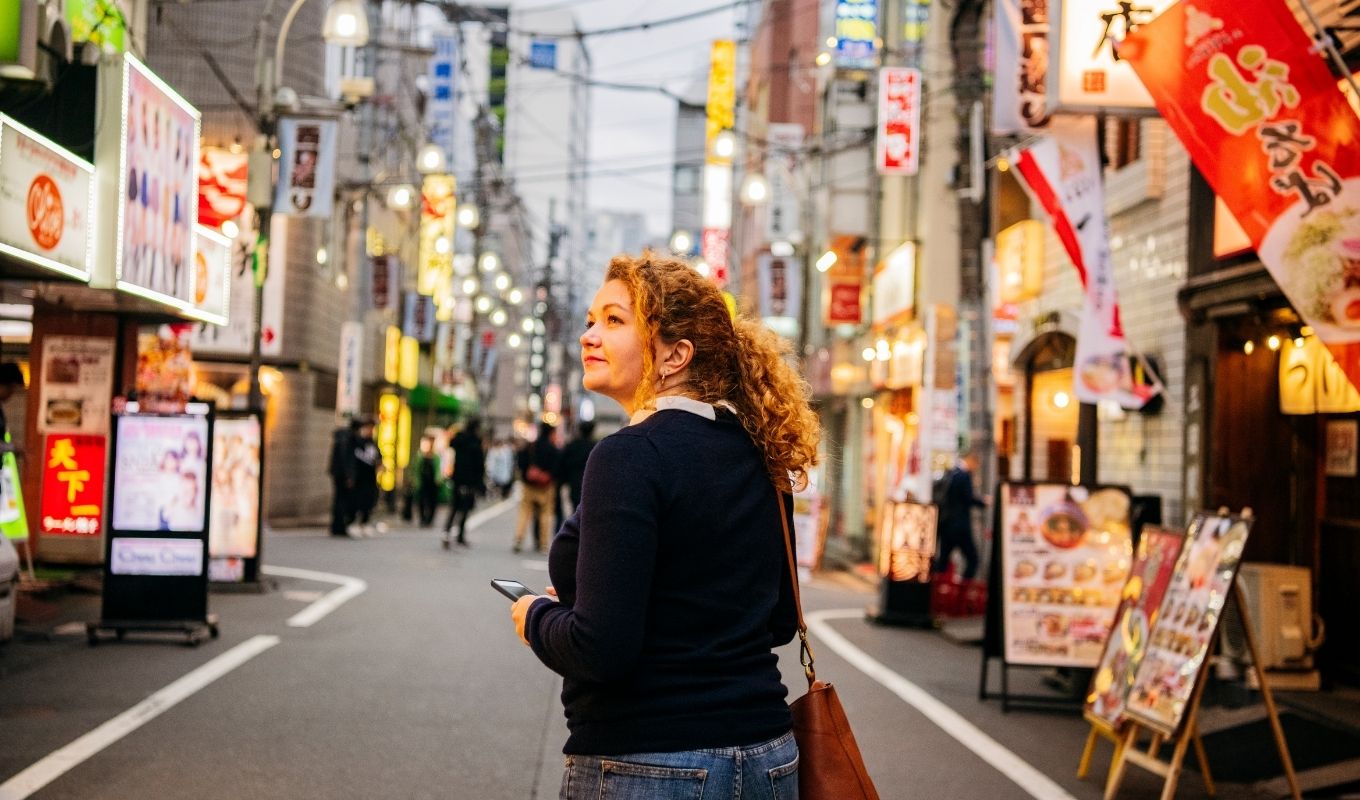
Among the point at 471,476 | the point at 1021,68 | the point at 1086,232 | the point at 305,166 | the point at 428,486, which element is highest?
the point at 305,166

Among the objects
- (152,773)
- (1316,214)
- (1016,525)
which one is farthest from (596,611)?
(1016,525)

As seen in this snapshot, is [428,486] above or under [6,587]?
above

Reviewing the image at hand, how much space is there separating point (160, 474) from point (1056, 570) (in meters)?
7.03

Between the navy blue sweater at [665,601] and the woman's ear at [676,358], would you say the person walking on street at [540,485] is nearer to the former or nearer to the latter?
the woman's ear at [676,358]

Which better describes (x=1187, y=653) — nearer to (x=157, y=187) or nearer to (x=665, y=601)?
(x=665, y=601)

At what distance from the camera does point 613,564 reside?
2684 millimetres

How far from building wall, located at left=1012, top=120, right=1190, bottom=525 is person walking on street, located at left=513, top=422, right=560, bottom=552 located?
971cm

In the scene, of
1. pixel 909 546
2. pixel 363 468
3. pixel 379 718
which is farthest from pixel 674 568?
pixel 363 468

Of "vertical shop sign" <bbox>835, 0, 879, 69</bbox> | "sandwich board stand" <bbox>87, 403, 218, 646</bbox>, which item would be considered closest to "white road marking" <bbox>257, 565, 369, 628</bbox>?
"sandwich board stand" <bbox>87, 403, 218, 646</bbox>

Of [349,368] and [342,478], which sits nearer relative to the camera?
[342,478]

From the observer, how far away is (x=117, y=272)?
38.8ft

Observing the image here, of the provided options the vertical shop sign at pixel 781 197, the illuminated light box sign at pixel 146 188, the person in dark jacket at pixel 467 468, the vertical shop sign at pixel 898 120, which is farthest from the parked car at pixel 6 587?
the vertical shop sign at pixel 781 197

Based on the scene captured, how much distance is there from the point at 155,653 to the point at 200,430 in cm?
186

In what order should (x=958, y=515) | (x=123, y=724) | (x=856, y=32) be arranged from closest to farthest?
(x=123, y=724), (x=958, y=515), (x=856, y=32)
